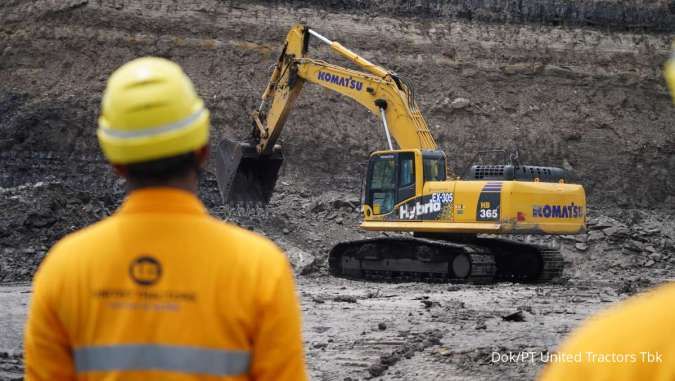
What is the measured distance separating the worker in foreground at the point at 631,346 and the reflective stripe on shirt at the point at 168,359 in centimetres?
86

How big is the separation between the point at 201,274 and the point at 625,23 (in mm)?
27666

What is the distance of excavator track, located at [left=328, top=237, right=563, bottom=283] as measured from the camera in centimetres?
1527

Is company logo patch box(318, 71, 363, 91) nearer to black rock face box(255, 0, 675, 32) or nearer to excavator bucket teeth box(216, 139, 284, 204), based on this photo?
excavator bucket teeth box(216, 139, 284, 204)

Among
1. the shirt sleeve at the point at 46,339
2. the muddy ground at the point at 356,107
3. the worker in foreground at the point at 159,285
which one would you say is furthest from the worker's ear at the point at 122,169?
the muddy ground at the point at 356,107

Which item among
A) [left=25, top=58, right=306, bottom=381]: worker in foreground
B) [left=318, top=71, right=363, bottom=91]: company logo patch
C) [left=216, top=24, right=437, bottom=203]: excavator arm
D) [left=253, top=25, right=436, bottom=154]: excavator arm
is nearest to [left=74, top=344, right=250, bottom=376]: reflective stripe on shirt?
[left=25, top=58, right=306, bottom=381]: worker in foreground

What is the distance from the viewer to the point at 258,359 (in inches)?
96.6

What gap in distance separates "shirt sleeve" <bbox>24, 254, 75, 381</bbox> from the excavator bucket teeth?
15.5 meters

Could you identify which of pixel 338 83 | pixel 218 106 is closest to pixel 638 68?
pixel 218 106

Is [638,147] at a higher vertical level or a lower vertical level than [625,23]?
lower

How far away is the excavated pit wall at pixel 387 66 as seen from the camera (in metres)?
24.0

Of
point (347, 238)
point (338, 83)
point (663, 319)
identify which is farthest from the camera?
point (347, 238)

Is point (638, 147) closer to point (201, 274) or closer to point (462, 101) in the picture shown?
point (462, 101)

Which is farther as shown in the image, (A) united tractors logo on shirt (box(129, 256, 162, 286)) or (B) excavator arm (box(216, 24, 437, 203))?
(B) excavator arm (box(216, 24, 437, 203))

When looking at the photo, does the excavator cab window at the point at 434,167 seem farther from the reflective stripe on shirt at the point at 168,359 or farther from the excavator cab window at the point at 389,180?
the reflective stripe on shirt at the point at 168,359
